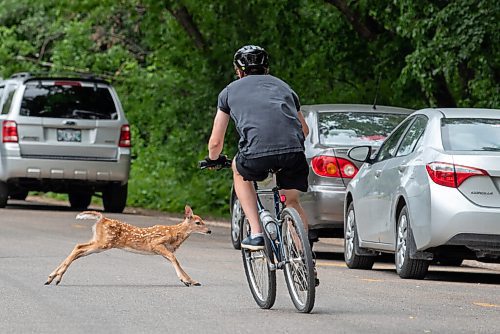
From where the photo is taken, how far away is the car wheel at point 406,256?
13148mm

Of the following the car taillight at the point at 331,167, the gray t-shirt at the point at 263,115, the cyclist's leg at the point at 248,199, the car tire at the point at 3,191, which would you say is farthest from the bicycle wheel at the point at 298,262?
the car tire at the point at 3,191

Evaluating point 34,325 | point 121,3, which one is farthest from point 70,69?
point 34,325

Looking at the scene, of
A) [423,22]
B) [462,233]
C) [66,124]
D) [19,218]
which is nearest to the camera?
[462,233]

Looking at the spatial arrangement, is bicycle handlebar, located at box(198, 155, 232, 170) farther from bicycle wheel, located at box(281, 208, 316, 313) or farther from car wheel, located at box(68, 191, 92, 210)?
car wheel, located at box(68, 191, 92, 210)

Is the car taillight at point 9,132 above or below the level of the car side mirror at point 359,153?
below

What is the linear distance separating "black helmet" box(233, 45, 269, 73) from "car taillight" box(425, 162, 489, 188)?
2.62 m

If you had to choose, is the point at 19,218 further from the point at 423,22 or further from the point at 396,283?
the point at 396,283

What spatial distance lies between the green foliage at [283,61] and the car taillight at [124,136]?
2594 millimetres

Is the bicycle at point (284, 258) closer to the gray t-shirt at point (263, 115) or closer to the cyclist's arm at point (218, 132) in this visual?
the cyclist's arm at point (218, 132)

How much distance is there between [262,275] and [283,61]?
52.6 feet

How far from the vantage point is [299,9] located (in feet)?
86.4

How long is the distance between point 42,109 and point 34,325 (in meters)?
14.0

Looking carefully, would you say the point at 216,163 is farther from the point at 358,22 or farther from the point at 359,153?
the point at 358,22

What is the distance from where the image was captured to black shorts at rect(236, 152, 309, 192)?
10055mm
